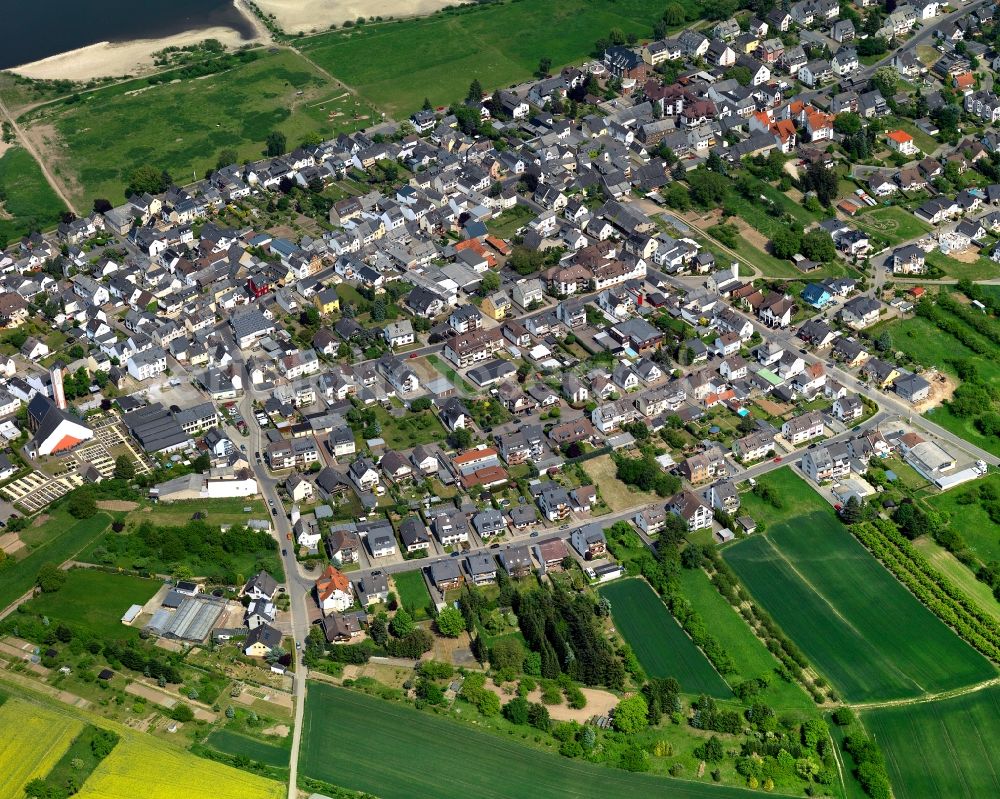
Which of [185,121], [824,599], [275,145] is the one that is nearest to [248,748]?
[824,599]

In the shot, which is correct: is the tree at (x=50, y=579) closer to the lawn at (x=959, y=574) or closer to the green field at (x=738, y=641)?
the green field at (x=738, y=641)

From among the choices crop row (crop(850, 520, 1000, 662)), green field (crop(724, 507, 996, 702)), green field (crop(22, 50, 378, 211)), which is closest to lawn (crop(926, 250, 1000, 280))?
crop row (crop(850, 520, 1000, 662))

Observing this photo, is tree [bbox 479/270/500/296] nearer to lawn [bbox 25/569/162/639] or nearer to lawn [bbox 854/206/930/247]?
lawn [bbox 854/206/930/247]

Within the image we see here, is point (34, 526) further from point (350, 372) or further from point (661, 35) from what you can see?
point (661, 35)

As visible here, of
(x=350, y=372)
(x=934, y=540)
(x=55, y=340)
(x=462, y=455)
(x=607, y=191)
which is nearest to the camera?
(x=934, y=540)

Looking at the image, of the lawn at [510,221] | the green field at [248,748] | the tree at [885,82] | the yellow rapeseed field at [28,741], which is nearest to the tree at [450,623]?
the green field at [248,748]

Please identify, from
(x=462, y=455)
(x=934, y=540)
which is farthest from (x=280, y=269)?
(x=934, y=540)
